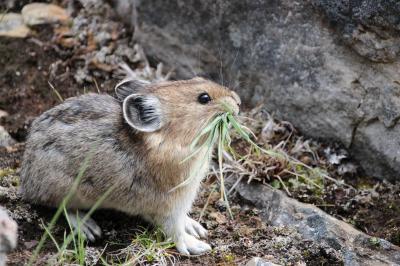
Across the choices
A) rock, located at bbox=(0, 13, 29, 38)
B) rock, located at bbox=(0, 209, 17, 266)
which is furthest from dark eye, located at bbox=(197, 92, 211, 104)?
rock, located at bbox=(0, 13, 29, 38)

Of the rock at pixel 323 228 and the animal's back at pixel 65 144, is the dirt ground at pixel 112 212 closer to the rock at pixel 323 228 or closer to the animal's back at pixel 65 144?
the rock at pixel 323 228

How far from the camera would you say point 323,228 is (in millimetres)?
7180

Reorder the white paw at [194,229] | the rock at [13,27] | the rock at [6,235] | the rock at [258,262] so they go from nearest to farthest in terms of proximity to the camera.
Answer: the rock at [6,235]
the rock at [258,262]
the white paw at [194,229]
the rock at [13,27]

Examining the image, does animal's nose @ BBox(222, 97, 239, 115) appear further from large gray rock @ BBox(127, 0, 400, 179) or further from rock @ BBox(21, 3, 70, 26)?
rock @ BBox(21, 3, 70, 26)

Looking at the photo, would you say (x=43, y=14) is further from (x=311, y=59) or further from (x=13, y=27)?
(x=311, y=59)

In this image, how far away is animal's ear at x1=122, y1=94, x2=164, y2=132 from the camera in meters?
6.53

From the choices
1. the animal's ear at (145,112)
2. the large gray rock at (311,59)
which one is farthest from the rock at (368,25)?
the animal's ear at (145,112)

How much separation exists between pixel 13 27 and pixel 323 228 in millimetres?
5517

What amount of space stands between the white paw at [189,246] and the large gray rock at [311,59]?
2007 millimetres

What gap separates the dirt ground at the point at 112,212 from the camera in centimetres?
686

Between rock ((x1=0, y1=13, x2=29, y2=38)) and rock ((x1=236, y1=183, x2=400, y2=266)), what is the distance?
13.9ft

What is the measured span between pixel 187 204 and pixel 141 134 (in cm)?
85

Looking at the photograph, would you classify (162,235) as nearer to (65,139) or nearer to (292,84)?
(65,139)

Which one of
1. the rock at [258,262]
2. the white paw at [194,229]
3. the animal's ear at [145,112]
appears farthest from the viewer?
the white paw at [194,229]
